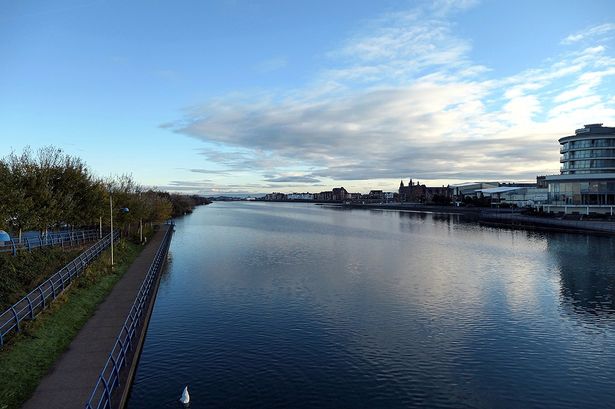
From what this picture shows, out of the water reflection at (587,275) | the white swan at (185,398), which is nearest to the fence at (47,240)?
the white swan at (185,398)

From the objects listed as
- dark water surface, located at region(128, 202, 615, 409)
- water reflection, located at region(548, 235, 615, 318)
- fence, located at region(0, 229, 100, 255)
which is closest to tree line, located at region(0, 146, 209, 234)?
fence, located at region(0, 229, 100, 255)

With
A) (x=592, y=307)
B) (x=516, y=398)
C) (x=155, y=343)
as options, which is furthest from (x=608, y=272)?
(x=155, y=343)

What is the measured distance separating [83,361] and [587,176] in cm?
11731

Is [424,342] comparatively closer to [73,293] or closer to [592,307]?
[592,307]

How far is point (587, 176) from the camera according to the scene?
10725cm

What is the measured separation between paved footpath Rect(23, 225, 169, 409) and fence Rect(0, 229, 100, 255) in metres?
8.93

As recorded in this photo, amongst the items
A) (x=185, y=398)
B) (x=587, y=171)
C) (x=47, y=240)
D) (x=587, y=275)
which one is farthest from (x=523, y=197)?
(x=185, y=398)

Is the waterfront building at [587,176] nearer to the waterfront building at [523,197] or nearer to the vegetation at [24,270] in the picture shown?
the waterfront building at [523,197]

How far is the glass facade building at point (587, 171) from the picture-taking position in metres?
106

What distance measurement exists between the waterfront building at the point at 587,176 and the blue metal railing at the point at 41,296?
358ft

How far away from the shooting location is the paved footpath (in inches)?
552

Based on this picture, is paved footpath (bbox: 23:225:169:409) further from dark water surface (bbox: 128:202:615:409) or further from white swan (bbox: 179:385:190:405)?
white swan (bbox: 179:385:190:405)

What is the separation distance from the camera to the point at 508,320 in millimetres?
28641

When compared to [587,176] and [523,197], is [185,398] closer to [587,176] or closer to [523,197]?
[587,176]
